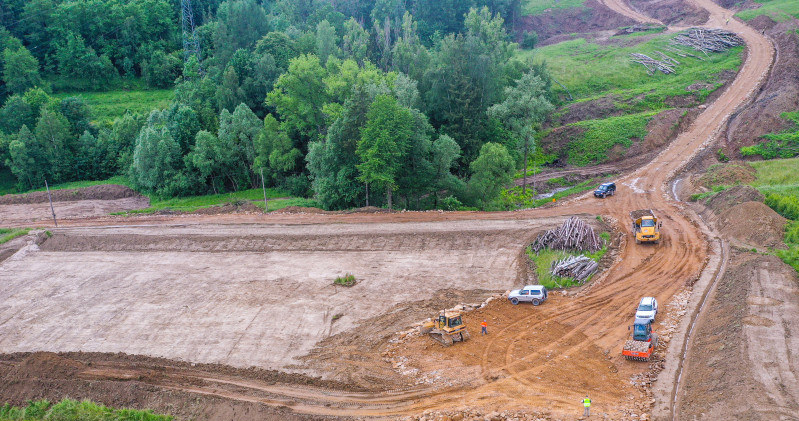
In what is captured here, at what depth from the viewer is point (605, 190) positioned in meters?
52.7

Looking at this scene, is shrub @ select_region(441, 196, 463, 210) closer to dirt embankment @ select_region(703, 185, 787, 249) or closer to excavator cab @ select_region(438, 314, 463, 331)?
dirt embankment @ select_region(703, 185, 787, 249)

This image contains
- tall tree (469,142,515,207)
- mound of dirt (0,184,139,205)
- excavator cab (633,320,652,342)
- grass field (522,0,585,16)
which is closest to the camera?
excavator cab (633,320,652,342)

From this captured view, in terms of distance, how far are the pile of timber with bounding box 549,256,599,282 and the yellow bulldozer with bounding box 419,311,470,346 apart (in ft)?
31.1

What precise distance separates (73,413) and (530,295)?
24854 mm

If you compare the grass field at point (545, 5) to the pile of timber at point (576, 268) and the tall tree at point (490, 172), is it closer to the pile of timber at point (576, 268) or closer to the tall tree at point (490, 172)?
the tall tree at point (490, 172)

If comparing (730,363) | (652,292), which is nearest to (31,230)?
(652,292)

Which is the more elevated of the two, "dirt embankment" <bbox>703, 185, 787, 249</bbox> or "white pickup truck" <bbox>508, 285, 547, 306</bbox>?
"dirt embankment" <bbox>703, 185, 787, 249</bbox>

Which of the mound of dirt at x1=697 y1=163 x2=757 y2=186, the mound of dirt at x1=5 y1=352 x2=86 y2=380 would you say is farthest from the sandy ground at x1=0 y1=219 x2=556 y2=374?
the mound of dirt at x1=697 y1=163 x2=757 y2=186

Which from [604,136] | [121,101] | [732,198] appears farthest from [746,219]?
[121,101]

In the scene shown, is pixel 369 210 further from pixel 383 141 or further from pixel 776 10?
pixel 776 10

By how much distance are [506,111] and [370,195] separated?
1727 centimetres

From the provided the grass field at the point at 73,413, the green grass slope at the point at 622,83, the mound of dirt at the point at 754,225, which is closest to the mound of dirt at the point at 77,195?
the grass field at the point at 73,413

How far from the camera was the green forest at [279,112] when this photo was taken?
5412cm

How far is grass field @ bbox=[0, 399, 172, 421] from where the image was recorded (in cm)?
2620
